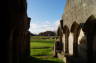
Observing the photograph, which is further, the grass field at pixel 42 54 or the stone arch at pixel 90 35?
the grass field at pixel 42 54

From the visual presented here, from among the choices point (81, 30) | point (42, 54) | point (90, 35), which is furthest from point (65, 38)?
point (90, 35)

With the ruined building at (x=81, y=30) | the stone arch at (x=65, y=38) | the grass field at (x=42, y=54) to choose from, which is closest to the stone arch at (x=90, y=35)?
the ruined building at (x=81, y=30)

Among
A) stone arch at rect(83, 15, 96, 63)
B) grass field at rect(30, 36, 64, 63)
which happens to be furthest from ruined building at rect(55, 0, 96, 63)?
grass field at rect(30, 36, 64, 63)

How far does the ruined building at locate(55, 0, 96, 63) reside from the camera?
10.4 meters

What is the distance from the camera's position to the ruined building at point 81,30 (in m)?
10.4

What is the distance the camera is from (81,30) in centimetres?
1238

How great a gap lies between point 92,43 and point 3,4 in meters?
6.87

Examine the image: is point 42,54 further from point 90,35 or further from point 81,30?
point 90,35

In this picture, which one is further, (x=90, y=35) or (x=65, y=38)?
(x=65, y=38)

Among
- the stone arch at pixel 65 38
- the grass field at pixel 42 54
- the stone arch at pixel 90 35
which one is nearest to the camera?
the stone arch at pixel 90 35

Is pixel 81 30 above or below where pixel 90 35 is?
above

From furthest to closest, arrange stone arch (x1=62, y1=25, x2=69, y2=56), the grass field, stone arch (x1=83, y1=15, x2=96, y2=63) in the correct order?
stone arch (x1=62, y1=25, x2=69, y2=56) → the grass field → stone arch (x1=83, y1=15, x2=96, y2=63)

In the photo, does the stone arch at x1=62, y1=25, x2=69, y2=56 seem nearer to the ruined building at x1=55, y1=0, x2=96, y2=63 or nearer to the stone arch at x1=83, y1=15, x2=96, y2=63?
the ruined building at x1=55, y1=0, x2=96, y2=63

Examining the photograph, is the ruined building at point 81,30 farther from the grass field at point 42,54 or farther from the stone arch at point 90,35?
the grass field at point 42,54
